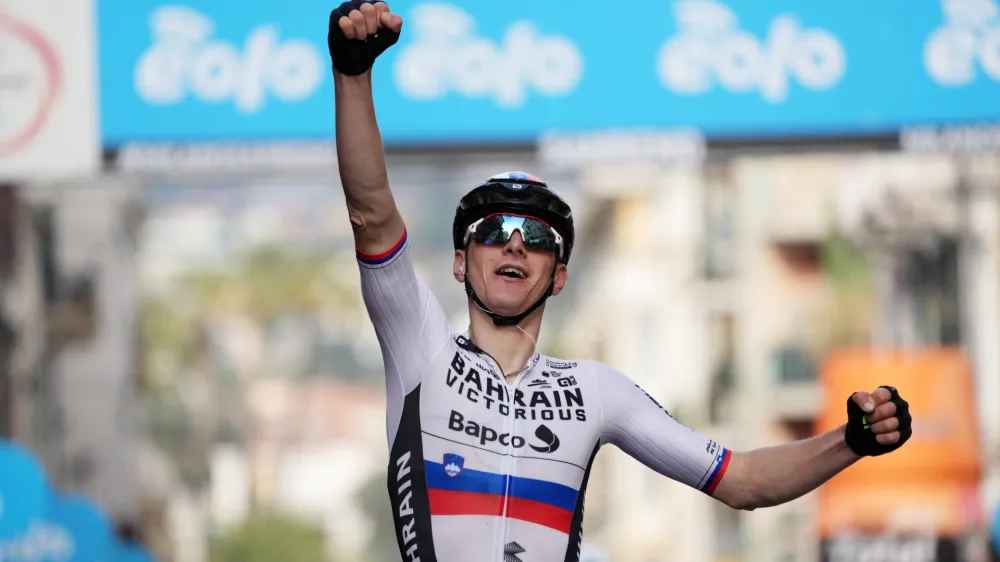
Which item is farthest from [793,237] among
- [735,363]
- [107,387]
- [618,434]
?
[618,434]

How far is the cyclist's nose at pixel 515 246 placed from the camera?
470 cm

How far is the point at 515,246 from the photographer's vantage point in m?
4.70

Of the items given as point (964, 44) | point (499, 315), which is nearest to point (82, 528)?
point (964, 44)

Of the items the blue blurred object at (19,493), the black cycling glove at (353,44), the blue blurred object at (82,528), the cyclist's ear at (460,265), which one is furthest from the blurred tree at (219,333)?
the black cycling glove at (353,44)

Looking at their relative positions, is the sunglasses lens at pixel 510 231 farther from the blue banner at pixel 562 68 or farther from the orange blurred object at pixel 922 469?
the orange blurred object at pixel 922 469

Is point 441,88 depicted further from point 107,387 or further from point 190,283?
point 190,283

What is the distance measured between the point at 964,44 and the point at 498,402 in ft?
29.2

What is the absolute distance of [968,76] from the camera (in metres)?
12.3

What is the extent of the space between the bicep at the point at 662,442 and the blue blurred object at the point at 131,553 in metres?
17.8

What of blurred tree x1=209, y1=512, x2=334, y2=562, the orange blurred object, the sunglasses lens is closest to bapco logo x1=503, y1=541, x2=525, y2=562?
the sunglasses lens

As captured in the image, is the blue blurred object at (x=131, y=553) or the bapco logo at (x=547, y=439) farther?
the blue blurred object at (x=131, y=553)

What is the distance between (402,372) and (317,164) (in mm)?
8123

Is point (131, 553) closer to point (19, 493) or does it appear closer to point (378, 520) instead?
point (19, 493)

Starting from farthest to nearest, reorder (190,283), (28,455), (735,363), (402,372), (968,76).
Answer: (190,283)
(735,363)
(28,455)
(968,76)
(402,372)
